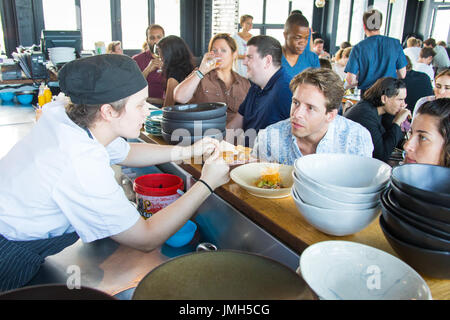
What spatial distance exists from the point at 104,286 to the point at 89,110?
Answer: 612 mm

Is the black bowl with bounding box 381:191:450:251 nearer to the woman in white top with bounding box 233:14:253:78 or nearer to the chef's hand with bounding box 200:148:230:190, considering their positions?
the chef's hand with bounding box 200:148:230:190

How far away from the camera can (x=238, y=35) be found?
22.5 feet

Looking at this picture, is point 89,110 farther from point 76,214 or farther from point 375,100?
point 375,100

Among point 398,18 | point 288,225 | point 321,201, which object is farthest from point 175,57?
point 398,18

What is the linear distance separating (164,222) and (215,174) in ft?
0.89

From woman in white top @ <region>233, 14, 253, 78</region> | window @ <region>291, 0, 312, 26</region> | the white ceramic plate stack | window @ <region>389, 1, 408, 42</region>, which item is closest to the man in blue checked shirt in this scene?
the white ceramic plate stack

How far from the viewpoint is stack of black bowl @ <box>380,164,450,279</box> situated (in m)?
0.76

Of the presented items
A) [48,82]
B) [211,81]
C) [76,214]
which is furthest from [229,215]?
[48,82]

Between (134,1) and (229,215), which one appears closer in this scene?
(229,215)

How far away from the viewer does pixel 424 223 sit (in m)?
0.78

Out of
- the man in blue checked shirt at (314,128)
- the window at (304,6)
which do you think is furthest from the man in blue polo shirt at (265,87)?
the window at (304,6)

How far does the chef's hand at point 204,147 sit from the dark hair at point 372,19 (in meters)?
3.68

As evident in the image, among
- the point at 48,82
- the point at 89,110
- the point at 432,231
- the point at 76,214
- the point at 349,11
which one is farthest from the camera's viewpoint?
the point at 349,11

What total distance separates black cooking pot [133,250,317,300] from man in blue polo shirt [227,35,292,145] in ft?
6.56
